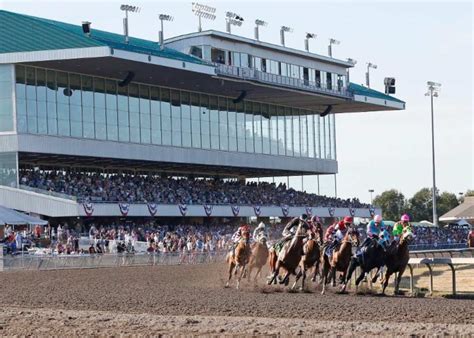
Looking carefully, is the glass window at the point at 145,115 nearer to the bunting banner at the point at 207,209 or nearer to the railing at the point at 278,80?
the railing at the point at 278,80

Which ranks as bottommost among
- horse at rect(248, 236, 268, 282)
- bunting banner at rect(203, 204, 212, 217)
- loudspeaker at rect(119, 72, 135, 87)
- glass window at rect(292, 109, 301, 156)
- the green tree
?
the green tree

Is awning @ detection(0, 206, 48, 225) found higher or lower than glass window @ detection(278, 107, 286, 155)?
lower

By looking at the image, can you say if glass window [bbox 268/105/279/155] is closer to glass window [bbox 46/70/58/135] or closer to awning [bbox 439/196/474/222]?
glass window [bbox 46/70/58/135]

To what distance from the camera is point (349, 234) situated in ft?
80.3

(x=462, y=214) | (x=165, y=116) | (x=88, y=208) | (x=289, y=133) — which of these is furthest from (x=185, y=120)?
(x=462, y=214)

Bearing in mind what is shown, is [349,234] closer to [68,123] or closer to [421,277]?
[421,277]

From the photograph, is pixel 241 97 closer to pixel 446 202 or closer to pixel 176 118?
pixel 176 118

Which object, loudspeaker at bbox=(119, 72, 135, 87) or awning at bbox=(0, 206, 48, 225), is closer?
awning at bbox=(0, 206, 48, 225)

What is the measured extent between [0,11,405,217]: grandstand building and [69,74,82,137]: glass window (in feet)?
0.18

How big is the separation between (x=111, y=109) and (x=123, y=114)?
3.25ft

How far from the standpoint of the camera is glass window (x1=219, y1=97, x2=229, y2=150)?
69.2m

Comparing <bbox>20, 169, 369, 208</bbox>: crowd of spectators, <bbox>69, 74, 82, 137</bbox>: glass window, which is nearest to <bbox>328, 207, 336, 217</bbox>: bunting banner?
<bbox>20, 169, 369, 208</bbox>: crowd of spectators

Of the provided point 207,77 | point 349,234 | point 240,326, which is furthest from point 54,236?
point 240,326

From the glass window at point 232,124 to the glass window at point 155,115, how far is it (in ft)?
24.0
